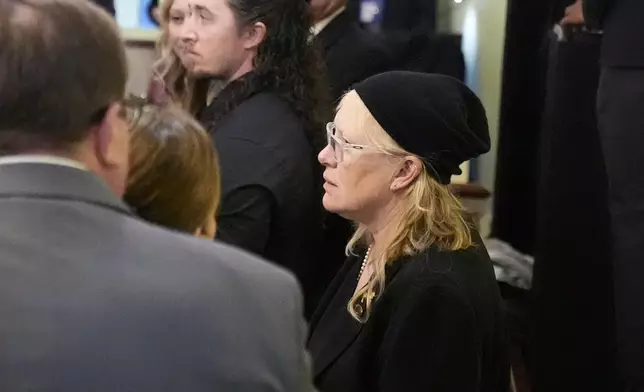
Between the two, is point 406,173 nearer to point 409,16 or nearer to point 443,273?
point 443,273

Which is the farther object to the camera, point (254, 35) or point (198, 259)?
point (254, 35)

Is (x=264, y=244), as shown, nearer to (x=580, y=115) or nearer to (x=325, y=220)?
(x=325, y=220)

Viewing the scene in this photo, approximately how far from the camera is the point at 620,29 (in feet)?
6.65

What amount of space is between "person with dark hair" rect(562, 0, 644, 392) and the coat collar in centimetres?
146

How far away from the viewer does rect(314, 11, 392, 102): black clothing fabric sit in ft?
7.95

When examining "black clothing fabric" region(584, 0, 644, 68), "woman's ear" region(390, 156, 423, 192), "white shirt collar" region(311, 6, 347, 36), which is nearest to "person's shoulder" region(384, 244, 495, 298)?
"woman's ear" region(390, 156, 423, 192)

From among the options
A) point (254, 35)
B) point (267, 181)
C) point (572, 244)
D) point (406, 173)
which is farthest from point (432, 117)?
point (572, 244)

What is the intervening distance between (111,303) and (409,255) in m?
0.84

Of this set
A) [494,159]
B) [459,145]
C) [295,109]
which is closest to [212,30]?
[295,109]

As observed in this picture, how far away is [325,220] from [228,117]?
34cm

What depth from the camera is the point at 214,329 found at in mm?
843

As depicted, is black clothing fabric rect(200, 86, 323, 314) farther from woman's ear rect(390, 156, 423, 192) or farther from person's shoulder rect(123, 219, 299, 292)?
person's shoulder rect(123, 219, 299, 292)

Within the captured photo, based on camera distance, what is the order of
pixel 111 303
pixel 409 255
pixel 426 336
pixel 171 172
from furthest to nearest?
pixel 409 255, pixel 426 336, pixel 171 172, pixel 111 303

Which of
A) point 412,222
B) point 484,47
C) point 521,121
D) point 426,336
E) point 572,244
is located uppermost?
point 412,222
